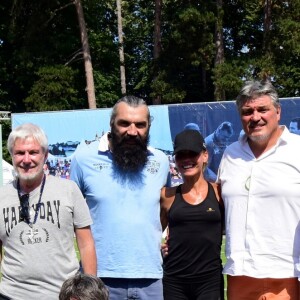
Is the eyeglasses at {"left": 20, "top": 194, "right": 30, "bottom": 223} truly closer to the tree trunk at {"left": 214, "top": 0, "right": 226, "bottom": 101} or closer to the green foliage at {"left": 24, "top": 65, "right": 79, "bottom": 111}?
the tree trunk at {"left": 214, "top": 0, "right": 226, "bottom": 101}

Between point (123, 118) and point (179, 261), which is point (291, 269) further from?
point (123, 118)

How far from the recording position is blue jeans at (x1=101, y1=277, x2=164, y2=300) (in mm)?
4348

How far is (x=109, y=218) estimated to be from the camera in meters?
4.32

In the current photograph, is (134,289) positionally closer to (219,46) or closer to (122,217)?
(122,217)

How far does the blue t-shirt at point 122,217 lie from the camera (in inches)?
169

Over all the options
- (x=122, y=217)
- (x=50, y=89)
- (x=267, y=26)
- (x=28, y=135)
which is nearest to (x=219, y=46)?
(x=267, y=26)

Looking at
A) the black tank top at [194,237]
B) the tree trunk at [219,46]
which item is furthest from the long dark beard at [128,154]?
the tree trunk at [219,46]

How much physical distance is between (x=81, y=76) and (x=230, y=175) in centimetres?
3118

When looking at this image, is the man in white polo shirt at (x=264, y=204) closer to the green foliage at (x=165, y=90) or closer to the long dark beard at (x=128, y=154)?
the long dark beard at (x=128, y=154)

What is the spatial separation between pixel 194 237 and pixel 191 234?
27 millimetres

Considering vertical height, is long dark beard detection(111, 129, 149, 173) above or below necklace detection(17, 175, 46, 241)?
above

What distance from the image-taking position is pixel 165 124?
61.1 feet

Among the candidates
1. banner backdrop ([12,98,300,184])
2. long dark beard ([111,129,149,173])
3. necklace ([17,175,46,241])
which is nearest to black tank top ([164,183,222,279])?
long dark beard ([111,129,149,173])

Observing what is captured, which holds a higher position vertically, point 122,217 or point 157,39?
point 157,39
